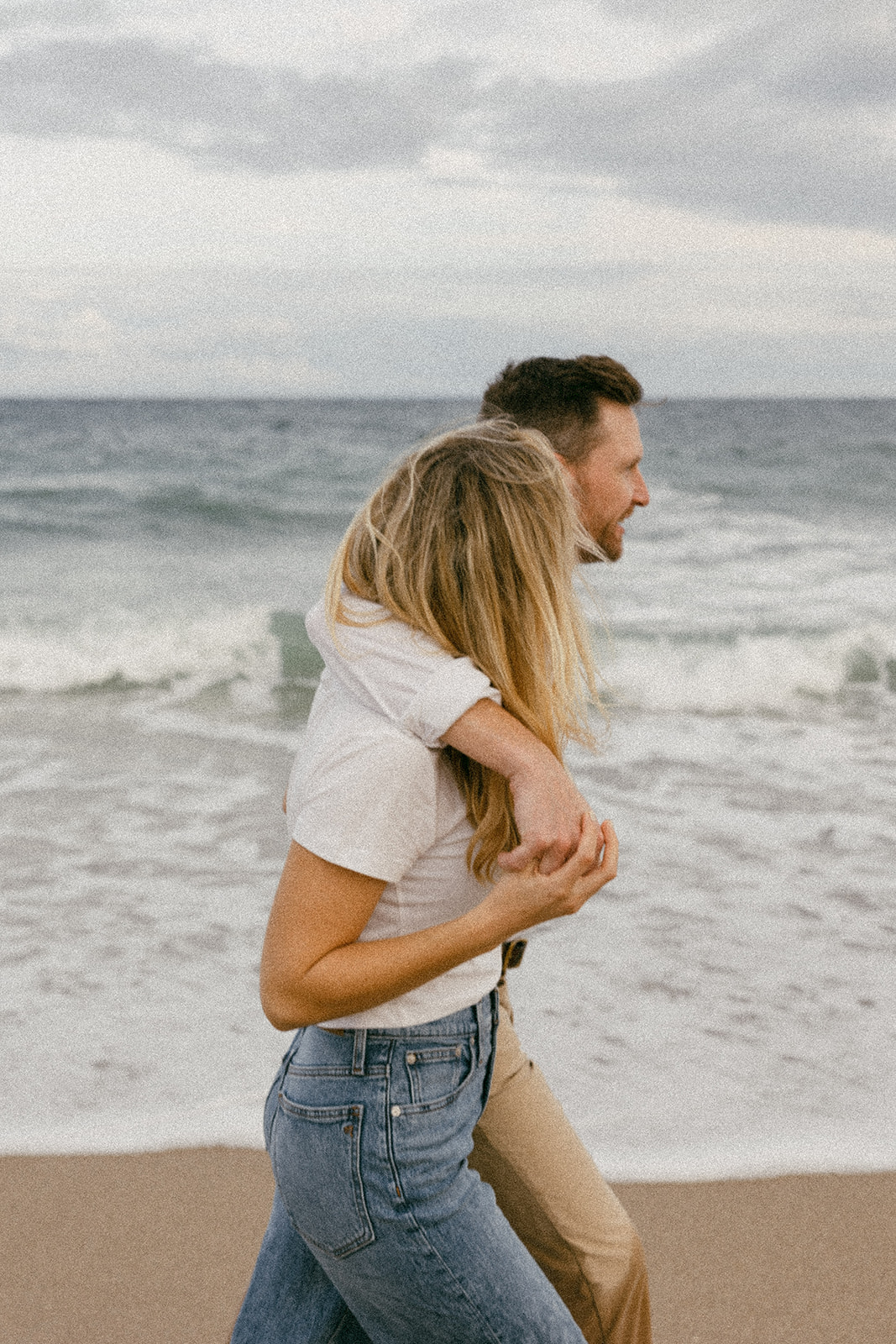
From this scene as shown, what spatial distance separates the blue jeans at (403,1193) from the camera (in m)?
1.78

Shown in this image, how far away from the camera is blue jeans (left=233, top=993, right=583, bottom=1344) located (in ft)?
5.83

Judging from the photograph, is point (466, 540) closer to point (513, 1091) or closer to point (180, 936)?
point (513, 1091)

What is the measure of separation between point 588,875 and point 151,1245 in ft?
7.43

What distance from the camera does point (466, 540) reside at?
6.07 feet

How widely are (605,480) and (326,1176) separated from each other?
190 cm

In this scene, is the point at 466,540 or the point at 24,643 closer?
the point at 466,540

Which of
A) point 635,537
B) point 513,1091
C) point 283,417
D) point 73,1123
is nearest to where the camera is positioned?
point 513,1091

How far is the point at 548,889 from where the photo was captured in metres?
1.76

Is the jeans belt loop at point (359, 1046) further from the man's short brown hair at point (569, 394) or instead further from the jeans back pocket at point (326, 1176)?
the man's short brown hair at point (569, 394)

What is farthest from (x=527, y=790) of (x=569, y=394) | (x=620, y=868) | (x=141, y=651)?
(x=141, y=651)

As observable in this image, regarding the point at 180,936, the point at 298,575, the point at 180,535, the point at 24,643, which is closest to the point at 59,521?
the point at 180,535

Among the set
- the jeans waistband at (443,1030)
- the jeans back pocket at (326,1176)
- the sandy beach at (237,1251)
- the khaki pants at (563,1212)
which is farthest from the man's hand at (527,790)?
the sandy beach at (237,1251)

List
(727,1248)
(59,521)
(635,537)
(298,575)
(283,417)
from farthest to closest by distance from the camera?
(283,417)
(59,521)
(635,537)
(298,575)
(727,1248)

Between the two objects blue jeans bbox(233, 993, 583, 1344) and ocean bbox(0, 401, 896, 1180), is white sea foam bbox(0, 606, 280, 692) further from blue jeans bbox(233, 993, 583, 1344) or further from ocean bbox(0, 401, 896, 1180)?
blue jeans bbox(233, 993, 583, 1344)
